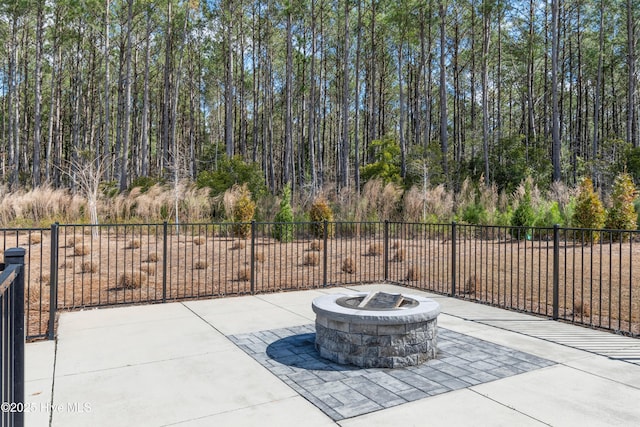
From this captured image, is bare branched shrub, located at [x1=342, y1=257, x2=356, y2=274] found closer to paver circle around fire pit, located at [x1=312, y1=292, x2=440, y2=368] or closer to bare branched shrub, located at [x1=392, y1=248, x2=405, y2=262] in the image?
bare branched shrub, located at [x1=392, y1=248, x2=405, y2=262]

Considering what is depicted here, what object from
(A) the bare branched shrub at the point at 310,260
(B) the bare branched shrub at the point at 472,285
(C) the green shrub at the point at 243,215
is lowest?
(B) the bare branched shrub at the point at 472,285

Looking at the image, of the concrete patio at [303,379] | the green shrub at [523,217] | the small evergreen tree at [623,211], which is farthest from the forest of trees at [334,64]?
the concrete patio at [303,379]

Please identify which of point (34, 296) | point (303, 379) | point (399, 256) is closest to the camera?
point (303, 379)

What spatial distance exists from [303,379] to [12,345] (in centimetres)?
250

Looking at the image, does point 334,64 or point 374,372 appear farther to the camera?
point 334,64

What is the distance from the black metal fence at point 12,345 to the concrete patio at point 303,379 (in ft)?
4.12

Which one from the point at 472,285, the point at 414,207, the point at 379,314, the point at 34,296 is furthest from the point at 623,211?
the point at 34,296

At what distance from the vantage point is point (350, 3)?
27016 mm

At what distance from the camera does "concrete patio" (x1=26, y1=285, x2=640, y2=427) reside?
3.36 m

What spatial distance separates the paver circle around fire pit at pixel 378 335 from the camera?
4438 mm

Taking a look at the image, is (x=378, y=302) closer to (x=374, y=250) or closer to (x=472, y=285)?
(x=472, y=285)

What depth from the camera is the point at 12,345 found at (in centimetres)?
224

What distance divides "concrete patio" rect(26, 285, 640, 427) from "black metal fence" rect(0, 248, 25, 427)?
126 centimetres

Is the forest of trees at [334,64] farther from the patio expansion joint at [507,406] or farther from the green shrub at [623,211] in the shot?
the patio expansion joint at [507,406]
